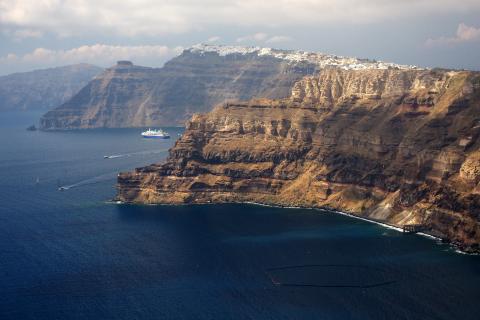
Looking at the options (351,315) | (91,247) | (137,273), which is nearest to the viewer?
(351,315)

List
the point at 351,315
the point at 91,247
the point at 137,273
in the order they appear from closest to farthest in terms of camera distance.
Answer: the point at 351,315, the point at 137,273, the point at 91,247

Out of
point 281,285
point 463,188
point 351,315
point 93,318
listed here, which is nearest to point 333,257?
point 281,285

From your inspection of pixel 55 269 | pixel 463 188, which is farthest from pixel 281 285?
pixel 463 188

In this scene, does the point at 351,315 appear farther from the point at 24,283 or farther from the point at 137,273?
the point at 24,283

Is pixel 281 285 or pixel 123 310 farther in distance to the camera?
pixel 281 285

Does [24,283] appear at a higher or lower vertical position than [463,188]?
lower

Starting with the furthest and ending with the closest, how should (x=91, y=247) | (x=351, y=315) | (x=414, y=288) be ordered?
(x=91, y=247) < (x=414, y=288) < (x=351, y=315)

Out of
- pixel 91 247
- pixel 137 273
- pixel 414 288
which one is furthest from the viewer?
→ pixel 91 247

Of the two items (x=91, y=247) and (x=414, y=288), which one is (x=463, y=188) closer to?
(x=414, y=288)

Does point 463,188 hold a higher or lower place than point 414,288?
higher
